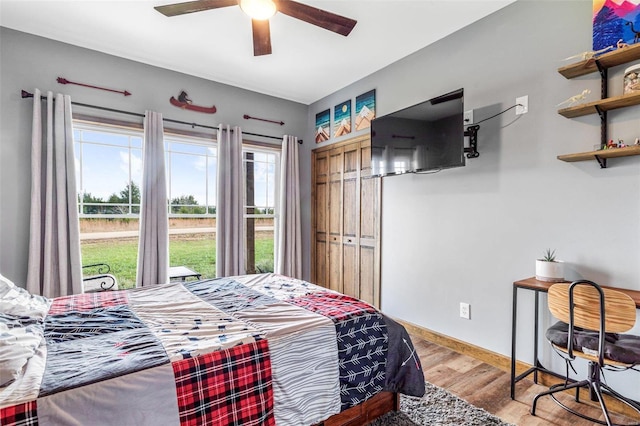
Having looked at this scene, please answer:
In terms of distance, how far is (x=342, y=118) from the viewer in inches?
159

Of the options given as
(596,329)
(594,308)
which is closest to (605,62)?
(594,308)

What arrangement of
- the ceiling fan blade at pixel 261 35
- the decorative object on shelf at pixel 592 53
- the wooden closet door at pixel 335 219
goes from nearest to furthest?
the decorative object on shelf at pixel 592 53 < the ceiling fan blade at pixel 261 35 < the wooden closet door at pixel 335 219

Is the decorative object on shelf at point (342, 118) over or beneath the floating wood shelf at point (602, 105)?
over

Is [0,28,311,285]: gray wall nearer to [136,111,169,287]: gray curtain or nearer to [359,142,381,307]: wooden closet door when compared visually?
[136,111,169,287]: gray curtain

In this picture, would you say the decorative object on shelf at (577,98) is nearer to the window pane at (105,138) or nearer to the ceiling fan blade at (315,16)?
the ceiling fan blade at (315,16)

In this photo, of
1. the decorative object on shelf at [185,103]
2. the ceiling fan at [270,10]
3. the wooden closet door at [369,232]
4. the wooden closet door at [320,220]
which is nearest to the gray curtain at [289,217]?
the wooden closet door at [320,220]

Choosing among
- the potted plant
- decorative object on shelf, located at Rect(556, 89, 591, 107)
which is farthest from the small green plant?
decorative object on shelf, located at Rect(556, 89, 591, 107)

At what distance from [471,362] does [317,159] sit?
2.97 metres

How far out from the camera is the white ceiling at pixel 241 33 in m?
2.51

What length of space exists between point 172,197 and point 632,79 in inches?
155

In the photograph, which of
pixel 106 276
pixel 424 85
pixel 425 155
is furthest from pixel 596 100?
pixel 106 276

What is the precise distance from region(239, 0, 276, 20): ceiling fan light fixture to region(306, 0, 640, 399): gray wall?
1.73 metres

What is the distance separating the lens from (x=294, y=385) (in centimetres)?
146

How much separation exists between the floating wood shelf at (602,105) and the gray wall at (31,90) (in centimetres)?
339
